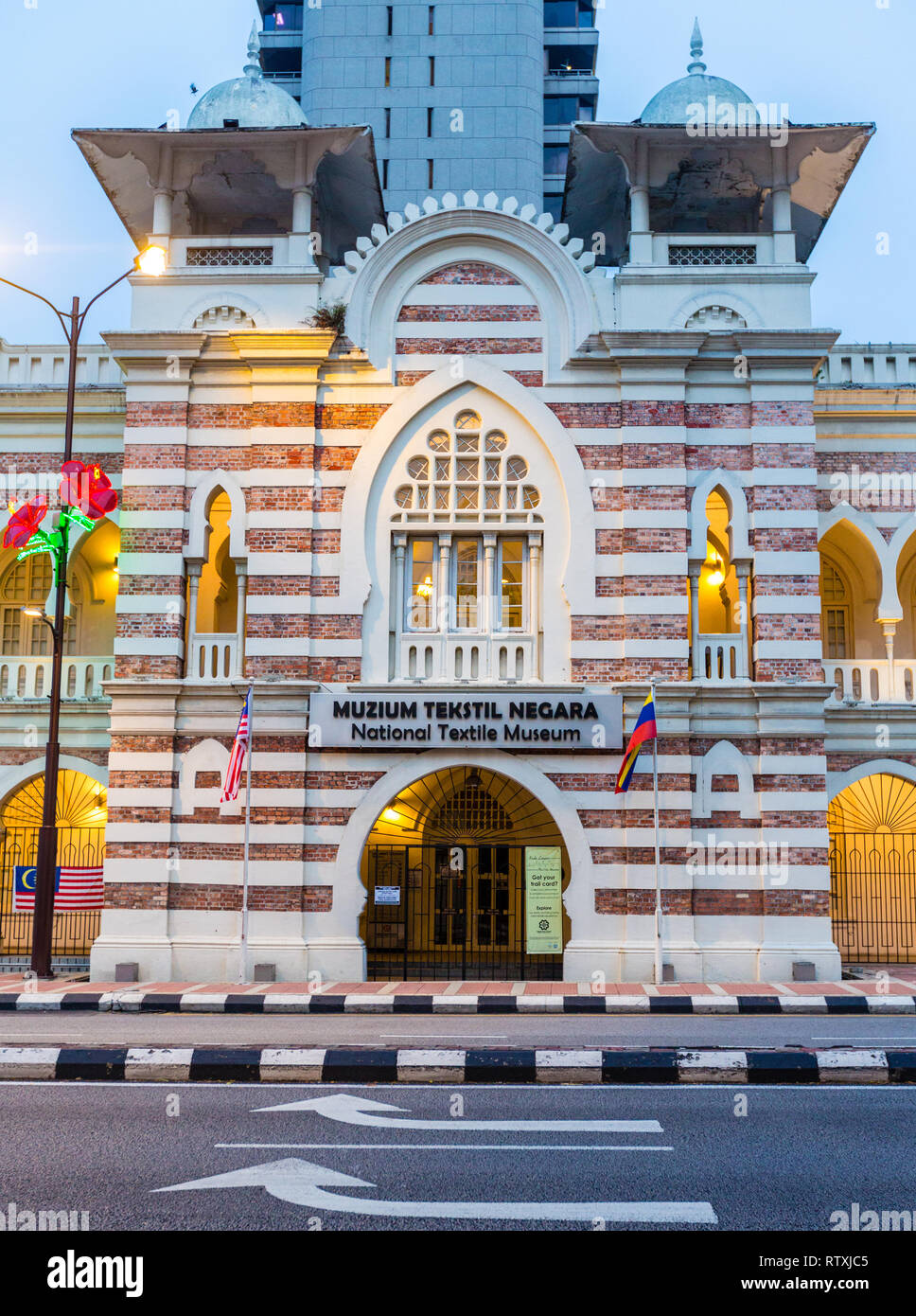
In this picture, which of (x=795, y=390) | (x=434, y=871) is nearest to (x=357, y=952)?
(x=434, y=871)

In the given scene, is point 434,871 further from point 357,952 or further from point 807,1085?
point 807,1085

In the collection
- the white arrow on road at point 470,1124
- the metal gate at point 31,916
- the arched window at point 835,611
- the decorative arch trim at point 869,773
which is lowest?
the white arrow on road at point 470,1124

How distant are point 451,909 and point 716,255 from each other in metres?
11.6

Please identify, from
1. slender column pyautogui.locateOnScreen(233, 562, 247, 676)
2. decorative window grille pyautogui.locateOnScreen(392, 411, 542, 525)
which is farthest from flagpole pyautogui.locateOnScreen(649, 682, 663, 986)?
slender column pyautogui.locateOnScreen(233, 562, 247, 676)

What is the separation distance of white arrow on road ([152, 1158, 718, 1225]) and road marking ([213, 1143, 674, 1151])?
804 mm

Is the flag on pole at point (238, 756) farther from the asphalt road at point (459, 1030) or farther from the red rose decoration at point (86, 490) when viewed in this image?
the red rose decoration at point (86, 490)

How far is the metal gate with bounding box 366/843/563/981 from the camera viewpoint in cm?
2072

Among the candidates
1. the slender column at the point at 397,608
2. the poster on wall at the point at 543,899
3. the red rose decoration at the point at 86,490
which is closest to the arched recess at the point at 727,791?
the poster on wall at the point at 543,899

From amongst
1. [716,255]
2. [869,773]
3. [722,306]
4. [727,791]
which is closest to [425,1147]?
[727,791]

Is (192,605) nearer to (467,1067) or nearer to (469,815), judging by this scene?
(469,815)

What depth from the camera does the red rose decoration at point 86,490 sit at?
1873cm

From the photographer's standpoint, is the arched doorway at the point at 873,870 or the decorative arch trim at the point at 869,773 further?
the arched doorway at the point at 873,870

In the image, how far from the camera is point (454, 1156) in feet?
25.7

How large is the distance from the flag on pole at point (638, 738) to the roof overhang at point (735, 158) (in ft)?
29.3
